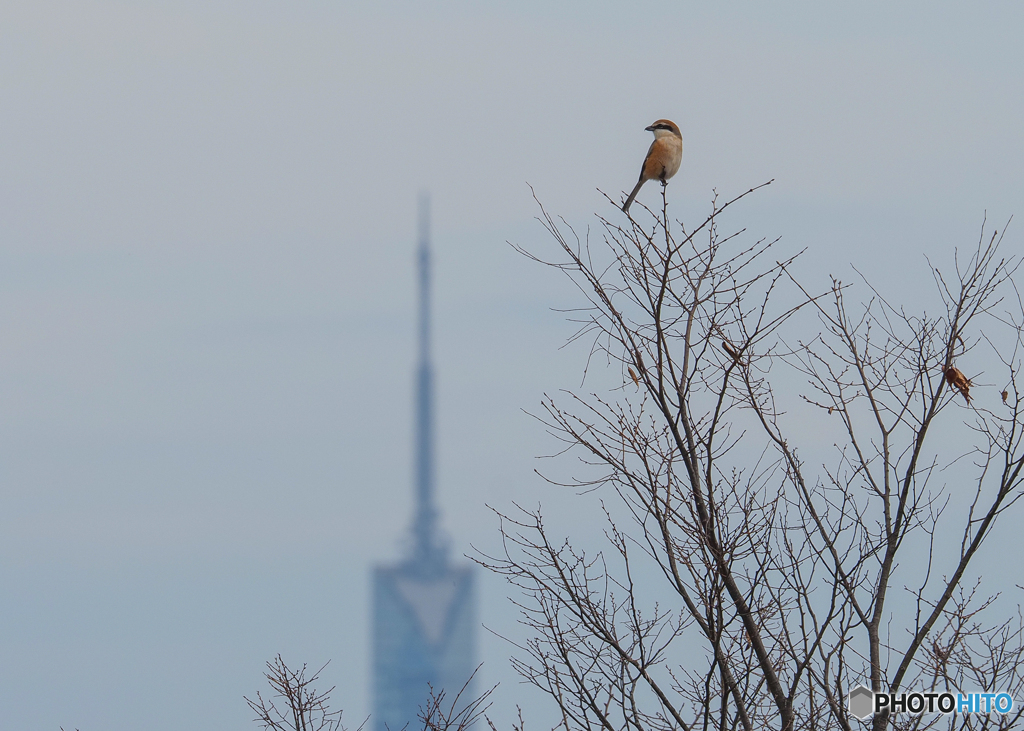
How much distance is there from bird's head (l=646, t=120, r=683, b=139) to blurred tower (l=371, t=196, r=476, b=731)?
449 ft

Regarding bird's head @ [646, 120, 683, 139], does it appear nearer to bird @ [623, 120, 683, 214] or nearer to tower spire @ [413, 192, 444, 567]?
bird @ [623, 120, 683, 214]

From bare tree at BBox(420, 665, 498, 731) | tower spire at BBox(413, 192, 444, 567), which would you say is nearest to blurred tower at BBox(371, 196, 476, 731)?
tower spire at BBox(413, 192, 444, 567)

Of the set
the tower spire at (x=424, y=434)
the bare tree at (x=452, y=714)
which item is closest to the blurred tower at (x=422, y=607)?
the tower spire at (x=424, y=434)

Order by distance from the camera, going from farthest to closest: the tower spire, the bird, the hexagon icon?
the tower spire → the bird → the hexagon icon

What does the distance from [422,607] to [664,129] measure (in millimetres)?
159865

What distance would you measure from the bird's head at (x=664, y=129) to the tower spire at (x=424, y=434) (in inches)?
5383

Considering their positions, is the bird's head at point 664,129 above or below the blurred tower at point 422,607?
below

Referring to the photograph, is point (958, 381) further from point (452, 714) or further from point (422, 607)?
point (422, 607)

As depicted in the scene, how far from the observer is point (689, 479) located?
24.0 ft

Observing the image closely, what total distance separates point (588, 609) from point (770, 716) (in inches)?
51.3

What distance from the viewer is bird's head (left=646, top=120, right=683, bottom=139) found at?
916cm

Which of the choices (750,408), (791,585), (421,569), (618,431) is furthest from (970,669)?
(421,569)

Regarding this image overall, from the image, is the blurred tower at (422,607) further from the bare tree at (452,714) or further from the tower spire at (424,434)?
the bare tree at (452,714)

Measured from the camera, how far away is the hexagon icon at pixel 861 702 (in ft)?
24.7
